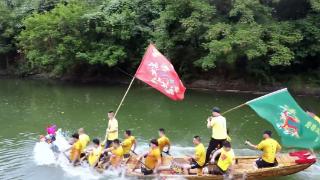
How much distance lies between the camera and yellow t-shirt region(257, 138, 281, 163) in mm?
12852

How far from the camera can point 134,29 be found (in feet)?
112

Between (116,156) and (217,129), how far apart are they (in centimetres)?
313

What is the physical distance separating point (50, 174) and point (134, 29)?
830 inches

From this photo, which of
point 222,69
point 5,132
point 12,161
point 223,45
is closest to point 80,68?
point 222,69

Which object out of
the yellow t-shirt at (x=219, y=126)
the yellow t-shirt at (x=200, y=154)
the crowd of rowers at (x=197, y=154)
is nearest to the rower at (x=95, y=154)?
the crowd of rowers at (x=197, y=154)

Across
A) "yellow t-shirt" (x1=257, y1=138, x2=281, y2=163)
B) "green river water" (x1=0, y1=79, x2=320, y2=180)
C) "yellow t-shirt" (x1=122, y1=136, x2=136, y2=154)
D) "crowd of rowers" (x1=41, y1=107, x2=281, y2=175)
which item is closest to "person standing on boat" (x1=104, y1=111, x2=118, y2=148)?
"crowd of rowers" (x1=41, y1=107, x2=281, y2=175)

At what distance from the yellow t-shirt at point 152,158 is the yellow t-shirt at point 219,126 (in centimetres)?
171

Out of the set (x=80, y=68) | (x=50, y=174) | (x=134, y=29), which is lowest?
(x=50, y=174)

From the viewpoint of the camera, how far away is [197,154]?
512 inches

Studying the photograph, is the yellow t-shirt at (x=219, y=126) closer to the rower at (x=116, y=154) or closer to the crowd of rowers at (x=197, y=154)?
the crowd of rowers at (x=197, y=154)

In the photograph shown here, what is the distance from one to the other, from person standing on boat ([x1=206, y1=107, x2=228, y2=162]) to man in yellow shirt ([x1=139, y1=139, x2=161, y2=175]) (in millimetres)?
1458

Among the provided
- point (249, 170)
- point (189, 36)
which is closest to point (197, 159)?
point (249, 170)

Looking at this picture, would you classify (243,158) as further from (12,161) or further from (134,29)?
(134,29)

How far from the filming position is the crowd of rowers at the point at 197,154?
12737 mm
